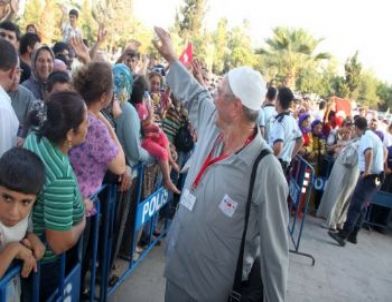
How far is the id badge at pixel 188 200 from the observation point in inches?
95.7

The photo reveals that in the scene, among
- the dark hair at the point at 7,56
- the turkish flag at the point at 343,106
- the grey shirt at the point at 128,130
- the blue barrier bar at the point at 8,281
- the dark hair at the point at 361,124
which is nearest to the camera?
the blue barrier bar at the point at 8,281

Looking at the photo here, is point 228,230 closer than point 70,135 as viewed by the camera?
No

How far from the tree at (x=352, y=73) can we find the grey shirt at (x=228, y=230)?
3998cm

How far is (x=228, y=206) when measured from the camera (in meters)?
2.24

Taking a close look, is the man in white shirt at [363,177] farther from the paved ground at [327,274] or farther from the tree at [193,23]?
the tree at [193,23]

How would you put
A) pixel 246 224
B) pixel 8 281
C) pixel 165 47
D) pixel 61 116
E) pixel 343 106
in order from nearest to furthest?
pixel 8 281 < pixel 61 116 < pixel 246 224 < pixel 165 47 < pixel 343 106

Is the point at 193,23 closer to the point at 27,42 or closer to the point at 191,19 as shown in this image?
the point at 191,19

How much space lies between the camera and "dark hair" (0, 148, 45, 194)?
68.5 inches

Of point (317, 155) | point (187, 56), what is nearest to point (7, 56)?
point (187, 56)

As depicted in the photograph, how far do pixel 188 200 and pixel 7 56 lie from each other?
148 centimetres

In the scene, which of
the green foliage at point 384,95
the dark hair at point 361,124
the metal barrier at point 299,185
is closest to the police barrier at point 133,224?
the metal barrier at point 299,185

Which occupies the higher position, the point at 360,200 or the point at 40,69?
the point at 40,69

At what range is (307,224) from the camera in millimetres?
7336

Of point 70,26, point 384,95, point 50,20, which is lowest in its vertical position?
point 70,26
